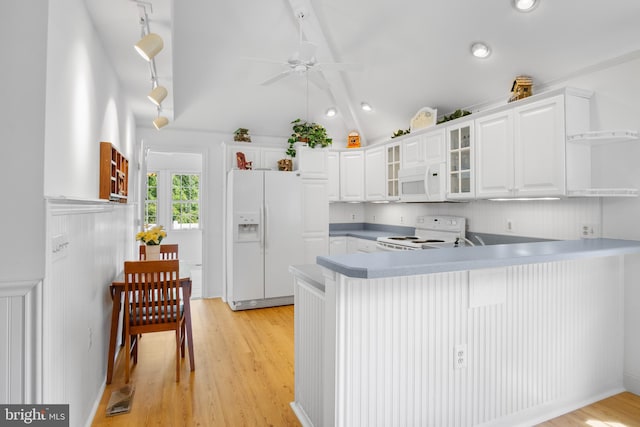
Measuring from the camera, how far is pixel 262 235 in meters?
4.80

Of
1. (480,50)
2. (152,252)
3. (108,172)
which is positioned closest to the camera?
(108,172)

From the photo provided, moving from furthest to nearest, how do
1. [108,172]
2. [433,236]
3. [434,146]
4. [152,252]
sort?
1. [433,236]
2. [434,146]
3. [152,252]
4. [108,172]

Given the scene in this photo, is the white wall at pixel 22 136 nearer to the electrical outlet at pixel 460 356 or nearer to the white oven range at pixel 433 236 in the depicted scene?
the electrical outlet at pixel 460 356

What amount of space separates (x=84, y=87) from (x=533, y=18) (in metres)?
3.18

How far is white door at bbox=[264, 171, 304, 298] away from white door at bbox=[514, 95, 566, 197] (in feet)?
9.03

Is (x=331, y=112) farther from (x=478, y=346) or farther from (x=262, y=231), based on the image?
(x=478, y=346)

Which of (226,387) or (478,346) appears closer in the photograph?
(478,346)

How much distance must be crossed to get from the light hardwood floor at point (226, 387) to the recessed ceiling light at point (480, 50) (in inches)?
112

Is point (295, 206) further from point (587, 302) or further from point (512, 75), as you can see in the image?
point (587, 302)

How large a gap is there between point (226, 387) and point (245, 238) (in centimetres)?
228

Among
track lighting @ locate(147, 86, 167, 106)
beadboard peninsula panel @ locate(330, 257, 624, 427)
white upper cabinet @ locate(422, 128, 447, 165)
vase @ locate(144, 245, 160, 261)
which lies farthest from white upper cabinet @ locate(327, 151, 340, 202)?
beadboard peninsula panel @ locate(330, 257, 624, 427)

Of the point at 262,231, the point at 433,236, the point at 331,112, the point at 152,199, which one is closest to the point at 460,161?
the point at 433,236

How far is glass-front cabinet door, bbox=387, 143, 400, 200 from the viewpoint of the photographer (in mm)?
4844
